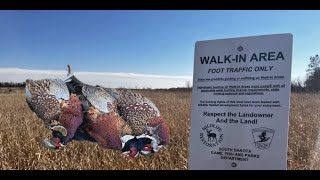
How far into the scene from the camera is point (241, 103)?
3.86 meters

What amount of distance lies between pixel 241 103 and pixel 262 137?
1.29ft

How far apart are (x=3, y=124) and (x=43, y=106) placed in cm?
137

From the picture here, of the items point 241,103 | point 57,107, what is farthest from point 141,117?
point 241,103

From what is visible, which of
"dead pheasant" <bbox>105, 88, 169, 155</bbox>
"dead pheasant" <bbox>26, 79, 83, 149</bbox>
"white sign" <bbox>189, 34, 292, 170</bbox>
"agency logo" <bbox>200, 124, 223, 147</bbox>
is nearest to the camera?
"white sign" <bbox>189, 34, 292, 170</bbox>

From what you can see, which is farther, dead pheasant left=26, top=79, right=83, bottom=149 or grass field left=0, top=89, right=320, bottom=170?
dead pheasant left=26, top=79, right=83, bottom=149

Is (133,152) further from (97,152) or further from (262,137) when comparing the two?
(262,137)

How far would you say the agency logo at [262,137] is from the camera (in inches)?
144

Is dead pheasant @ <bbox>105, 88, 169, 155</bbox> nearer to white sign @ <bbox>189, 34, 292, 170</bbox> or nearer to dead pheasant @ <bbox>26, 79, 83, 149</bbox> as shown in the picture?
dead pheasant @ <bbox>26, 79, 83, 149</bbox>

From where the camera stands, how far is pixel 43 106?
8344mm

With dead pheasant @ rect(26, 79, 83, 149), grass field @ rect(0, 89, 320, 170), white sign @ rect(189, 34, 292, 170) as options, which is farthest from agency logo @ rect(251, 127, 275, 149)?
dead pheasant @ rect(26, 79, 83, 149)

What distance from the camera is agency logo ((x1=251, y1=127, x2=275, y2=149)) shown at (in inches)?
144

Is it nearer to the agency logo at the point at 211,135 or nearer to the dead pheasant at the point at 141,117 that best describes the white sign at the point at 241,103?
the agency logo at the point at 211,135

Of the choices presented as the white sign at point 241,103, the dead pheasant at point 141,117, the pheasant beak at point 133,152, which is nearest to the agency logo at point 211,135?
the white sign at point 241,103

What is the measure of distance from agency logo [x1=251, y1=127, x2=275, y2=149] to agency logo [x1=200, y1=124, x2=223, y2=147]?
1.18ft
